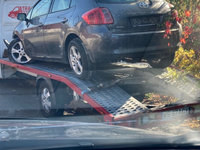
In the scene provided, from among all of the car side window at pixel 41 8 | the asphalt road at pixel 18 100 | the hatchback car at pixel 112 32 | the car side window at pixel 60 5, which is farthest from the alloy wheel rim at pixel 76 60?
the asphalt road at pixel 18 100

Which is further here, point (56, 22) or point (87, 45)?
point (56, 22)

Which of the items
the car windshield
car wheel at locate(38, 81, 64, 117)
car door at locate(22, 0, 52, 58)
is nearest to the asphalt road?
the car windshield

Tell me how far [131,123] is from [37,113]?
2732 millimetres

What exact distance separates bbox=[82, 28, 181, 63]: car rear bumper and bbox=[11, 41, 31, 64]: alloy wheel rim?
8.73 ft

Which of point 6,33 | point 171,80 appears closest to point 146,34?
point 171,80

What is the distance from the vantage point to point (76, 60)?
208 inches

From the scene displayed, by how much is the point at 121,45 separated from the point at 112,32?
0.22 meters

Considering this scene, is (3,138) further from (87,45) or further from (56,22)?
(56,22)

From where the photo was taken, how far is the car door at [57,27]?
Answer: 549 centimetres

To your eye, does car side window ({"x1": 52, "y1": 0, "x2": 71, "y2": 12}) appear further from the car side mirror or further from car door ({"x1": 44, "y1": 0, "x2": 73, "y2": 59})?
the car side mirror

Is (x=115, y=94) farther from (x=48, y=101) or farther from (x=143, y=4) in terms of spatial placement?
(x=48, y=101)

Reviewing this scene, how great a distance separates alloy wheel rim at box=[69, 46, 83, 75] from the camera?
5.22 meters

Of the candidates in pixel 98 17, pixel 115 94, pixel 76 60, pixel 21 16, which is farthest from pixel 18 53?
pixel 115 94

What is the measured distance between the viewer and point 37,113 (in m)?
6.46
